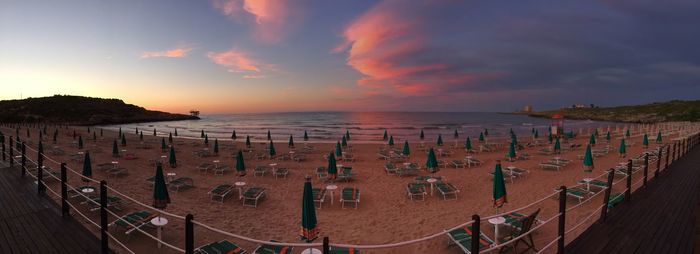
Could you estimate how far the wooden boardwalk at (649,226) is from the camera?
4.74 m

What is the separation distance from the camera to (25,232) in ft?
16.6

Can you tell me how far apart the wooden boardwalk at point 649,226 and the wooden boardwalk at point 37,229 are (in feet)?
25.5

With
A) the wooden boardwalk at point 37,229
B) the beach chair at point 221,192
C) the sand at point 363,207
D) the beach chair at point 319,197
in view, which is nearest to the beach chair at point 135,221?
the sand at point 363,207

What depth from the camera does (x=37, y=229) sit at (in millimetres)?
5191

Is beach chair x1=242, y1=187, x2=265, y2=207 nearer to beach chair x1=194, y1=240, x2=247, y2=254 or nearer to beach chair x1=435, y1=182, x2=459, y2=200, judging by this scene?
beach chair x1=194, y1=240, x2=247, y2=254

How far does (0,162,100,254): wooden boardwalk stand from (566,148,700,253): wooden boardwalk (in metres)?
7.78

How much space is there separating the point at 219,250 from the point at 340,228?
10.5ft

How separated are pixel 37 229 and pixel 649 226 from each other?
11.0 m

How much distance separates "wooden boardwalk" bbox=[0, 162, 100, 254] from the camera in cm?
457

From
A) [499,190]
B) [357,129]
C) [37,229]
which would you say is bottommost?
[357,129]

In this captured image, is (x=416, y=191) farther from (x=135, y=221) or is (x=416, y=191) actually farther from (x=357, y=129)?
(x=357, y=129)

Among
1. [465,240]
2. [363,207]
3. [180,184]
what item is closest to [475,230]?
[465,240]

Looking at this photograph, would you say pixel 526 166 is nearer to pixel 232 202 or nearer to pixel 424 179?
pixel 424 179

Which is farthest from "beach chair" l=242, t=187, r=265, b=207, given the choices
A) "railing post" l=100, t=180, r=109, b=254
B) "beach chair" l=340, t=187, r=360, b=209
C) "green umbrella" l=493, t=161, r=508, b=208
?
"green umbrella" l=493, t=161, r=508, b=208
